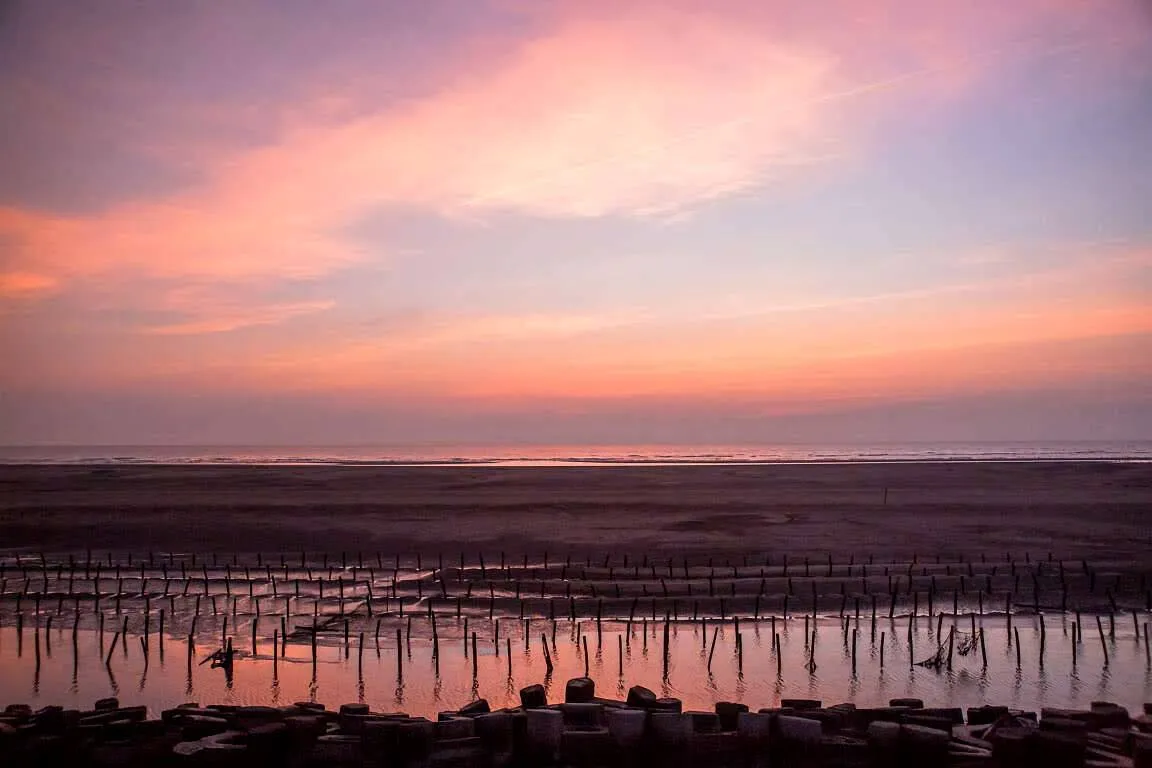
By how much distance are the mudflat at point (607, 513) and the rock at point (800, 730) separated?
2238cm

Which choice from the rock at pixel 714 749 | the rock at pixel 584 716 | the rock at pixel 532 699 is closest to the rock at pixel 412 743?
the rock at pixel 584 716

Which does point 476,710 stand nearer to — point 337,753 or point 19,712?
point 337,753

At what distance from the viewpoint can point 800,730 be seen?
863cm

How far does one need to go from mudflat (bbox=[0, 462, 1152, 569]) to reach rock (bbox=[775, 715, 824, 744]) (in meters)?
22.4

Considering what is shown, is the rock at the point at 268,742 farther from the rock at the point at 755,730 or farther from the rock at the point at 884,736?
the rock at the point at 884,736

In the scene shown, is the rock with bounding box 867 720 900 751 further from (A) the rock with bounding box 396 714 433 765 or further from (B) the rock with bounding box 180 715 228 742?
(B) the rock with bounding box 180 715 228 742

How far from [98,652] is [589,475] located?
5812 cm

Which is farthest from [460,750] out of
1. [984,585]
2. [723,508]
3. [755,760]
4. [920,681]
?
[723,508]

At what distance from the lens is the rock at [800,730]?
8.61 meters

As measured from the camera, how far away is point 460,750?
28.5 feet

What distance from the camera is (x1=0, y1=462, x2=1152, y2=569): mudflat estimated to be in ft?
111

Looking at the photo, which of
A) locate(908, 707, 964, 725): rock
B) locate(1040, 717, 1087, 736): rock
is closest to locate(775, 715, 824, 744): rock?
locate(908, 707, 964, 725): rock

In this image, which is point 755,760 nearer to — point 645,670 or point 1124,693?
point 645,670

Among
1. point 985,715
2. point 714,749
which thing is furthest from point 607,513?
point 714,749
